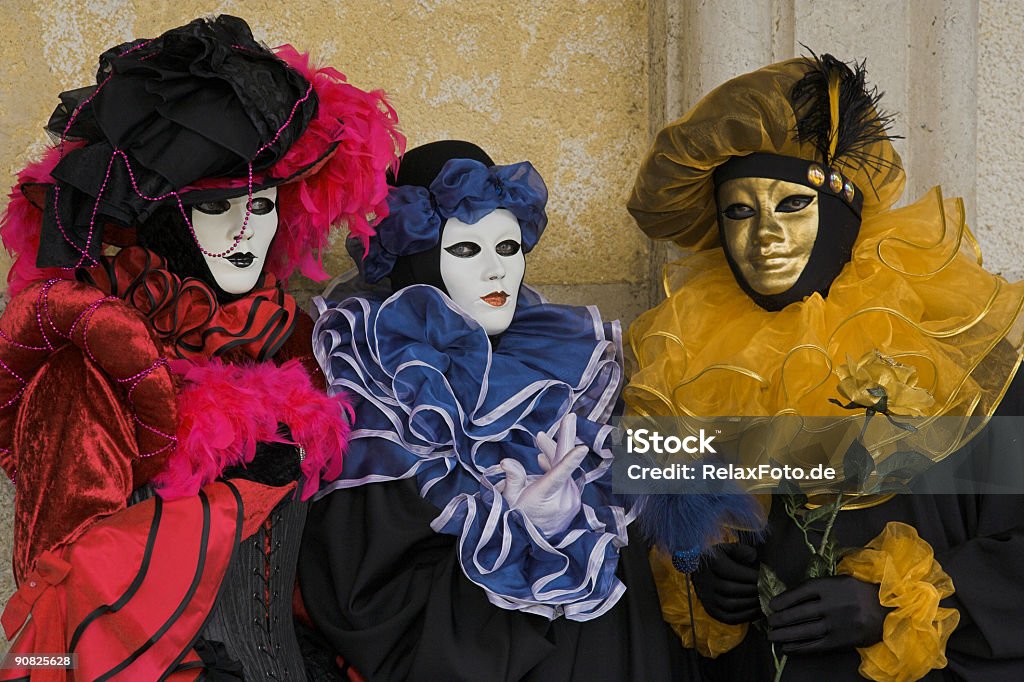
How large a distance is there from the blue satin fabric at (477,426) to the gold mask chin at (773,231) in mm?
355

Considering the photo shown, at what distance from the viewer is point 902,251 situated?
6.66 feet

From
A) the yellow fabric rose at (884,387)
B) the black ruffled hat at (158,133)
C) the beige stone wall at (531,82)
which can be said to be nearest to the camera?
the yellow fabric rose at (884,387)

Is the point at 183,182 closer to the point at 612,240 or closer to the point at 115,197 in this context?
the point at 115,197

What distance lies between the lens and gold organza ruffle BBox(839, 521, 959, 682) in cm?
182

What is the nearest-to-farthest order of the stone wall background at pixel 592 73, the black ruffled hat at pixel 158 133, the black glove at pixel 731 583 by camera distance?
the black ruffled hat at pixel 158 133
the black glove at pixel 731 583
the stone wall background at pixel 592 73

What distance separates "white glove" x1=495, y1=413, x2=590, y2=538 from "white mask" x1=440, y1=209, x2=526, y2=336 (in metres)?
0.31

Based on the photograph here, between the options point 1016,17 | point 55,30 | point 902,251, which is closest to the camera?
point 902,251

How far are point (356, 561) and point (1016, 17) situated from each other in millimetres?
2129

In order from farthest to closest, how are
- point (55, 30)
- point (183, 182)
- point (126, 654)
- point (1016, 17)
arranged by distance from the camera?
point (1016, 17), point (55, 30), point (183, 182), point (126, 654)

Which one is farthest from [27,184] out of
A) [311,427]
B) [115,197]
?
[311,427]

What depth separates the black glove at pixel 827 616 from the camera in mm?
1827

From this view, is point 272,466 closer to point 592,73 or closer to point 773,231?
point 773,231

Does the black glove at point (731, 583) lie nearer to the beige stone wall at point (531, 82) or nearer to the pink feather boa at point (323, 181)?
the pink feather boa at point (323, 181)

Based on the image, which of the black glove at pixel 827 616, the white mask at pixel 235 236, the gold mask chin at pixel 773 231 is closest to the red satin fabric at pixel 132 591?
the white mask at pixel 235 236
